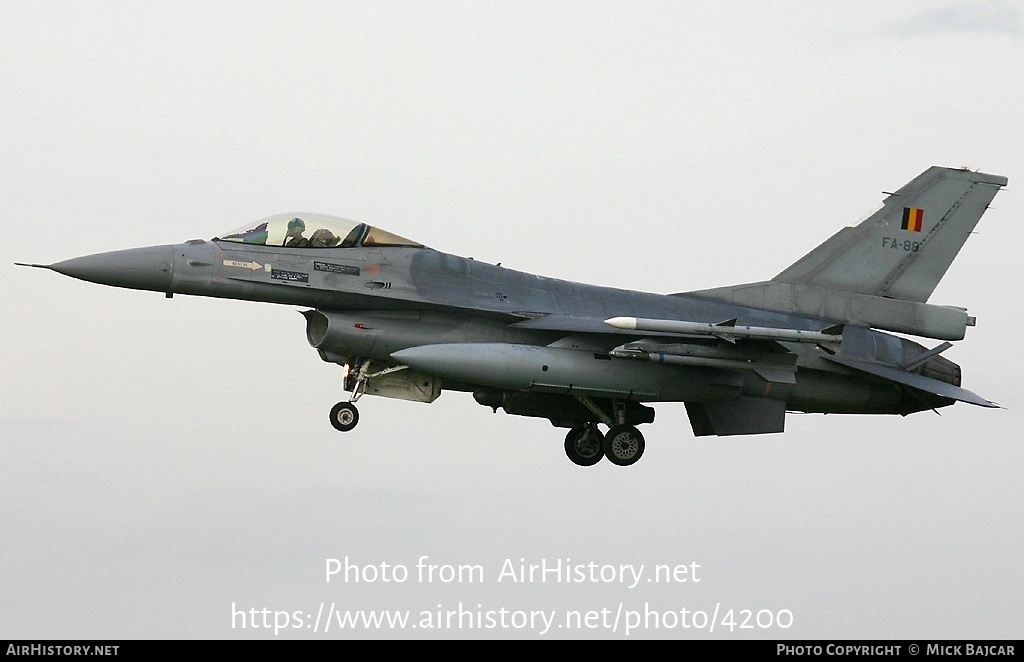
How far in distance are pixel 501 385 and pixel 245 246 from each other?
3319 mm

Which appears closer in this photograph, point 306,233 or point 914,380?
point 306,233

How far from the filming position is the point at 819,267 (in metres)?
20.5

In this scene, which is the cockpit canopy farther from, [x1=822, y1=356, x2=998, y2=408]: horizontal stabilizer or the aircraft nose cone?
[x1=822, y1=356, x2=998, y2=408]: horizontal stabilizer

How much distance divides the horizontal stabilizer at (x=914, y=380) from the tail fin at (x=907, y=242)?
1.14 m

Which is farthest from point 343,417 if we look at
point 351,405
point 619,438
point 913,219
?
point 913,219

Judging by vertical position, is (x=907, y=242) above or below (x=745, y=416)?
above

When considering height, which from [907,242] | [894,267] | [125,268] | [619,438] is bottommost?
[619,438]

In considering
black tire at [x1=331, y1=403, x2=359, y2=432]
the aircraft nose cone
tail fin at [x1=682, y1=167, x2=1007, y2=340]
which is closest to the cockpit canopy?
the aircraft nose cone

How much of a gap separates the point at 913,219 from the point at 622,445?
495 cm

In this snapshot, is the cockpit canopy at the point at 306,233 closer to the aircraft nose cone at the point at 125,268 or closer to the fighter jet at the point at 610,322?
the fighter jet at the point at 610,322

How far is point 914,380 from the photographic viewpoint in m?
19.8

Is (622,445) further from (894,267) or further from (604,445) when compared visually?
(894,267)

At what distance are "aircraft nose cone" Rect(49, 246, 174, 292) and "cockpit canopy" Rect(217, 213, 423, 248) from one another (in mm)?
820

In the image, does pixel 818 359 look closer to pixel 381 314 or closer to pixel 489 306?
pixel 489 306
